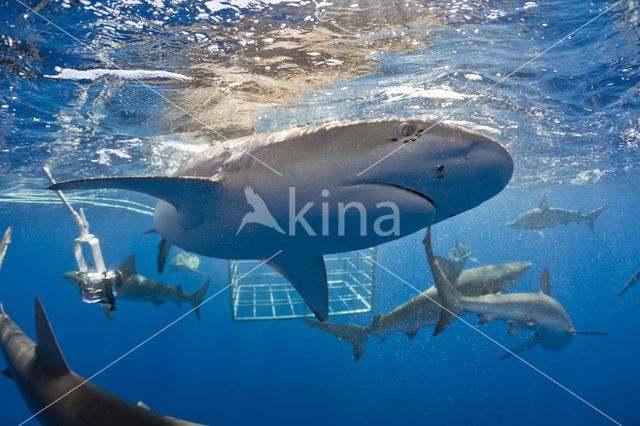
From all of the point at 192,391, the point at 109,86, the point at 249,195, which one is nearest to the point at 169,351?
the point at 192,391

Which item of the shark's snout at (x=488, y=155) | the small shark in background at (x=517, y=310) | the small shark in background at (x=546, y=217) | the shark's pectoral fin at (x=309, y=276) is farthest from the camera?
the small shark in background at (x=546, y=217)

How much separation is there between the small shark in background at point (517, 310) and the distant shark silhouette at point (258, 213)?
3.17 m

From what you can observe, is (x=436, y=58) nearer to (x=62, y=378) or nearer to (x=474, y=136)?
(x=474, y=136)

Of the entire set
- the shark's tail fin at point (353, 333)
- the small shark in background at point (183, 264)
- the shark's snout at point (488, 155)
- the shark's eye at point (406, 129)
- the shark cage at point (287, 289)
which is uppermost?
the shark's eye at point (406, 129)

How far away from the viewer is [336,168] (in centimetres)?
175

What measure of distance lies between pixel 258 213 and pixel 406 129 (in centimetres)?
115

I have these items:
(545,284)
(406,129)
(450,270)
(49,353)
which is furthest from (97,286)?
(545,284)

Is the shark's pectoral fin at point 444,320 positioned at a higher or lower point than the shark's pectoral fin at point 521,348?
higher

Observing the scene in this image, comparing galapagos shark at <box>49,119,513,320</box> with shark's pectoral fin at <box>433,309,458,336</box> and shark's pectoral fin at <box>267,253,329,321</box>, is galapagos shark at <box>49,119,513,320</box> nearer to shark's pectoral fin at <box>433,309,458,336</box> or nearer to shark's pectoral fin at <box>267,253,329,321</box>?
shark's pectoral fin at <box>267,253,329,321</box>

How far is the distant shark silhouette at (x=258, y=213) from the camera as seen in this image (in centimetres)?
208

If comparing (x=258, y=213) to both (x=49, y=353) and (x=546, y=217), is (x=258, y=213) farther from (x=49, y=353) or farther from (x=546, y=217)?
(x=546, y=217)

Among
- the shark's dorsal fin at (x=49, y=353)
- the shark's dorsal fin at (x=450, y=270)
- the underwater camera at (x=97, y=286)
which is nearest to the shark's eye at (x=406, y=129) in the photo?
the shark's dorsal fin at (x=49, y=353)

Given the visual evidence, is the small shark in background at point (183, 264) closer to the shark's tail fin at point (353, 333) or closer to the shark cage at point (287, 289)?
the shark cage at point (287, 289)

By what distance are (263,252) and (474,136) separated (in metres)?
1.90
